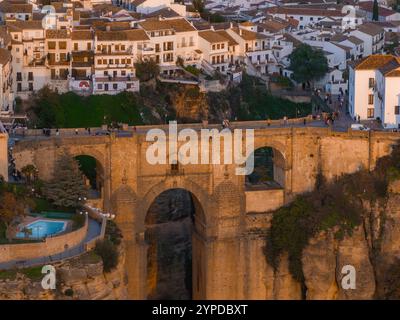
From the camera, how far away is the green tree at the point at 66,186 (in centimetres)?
5275

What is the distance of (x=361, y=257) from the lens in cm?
5728

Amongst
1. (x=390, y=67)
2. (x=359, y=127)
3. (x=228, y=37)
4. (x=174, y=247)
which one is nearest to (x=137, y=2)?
(x=228, y=37)

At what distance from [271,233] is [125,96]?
12.5 m

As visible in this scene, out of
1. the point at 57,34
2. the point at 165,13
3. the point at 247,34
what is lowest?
the point at 247,34

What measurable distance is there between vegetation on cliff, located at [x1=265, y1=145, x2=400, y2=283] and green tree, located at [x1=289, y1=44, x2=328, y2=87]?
15.7m

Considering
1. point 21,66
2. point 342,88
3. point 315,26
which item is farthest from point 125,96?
point 315,26

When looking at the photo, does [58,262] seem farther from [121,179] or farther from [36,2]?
[36,2]

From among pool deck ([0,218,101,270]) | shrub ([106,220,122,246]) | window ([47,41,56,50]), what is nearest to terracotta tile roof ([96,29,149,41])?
window ([47,41,56,50])

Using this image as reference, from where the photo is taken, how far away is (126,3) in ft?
270

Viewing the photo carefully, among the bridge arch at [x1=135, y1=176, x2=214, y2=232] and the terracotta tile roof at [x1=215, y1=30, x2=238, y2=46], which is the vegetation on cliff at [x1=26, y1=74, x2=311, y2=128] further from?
the bridge arch at [x1=135, y1=176, x2=214, y2=232]

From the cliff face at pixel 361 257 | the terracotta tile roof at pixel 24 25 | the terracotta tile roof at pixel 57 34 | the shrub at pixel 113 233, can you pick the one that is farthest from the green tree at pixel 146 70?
the shrub at pixel 113 233

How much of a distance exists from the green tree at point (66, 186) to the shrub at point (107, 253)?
3.28 meters

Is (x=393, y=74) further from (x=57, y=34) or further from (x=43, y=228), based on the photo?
(x=43, y=228)

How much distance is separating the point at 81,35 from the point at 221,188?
1522 cm
